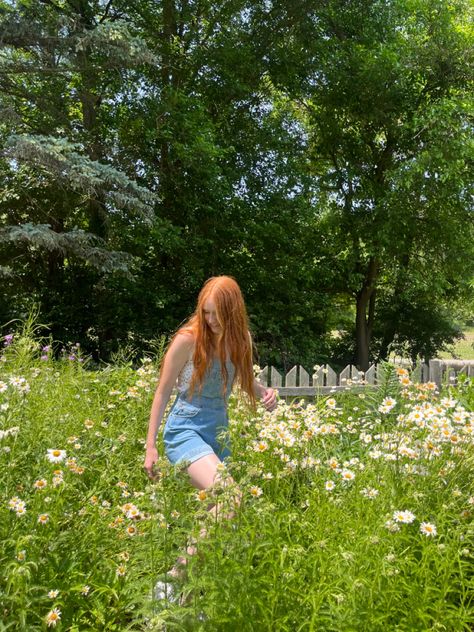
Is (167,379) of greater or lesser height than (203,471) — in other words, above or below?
above

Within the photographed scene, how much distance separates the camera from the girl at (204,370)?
2.72 m

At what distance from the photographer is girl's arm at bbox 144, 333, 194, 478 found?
2652 mm

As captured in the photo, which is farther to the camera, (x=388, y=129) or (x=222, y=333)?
(x=388, y=129)

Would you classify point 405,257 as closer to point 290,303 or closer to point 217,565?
point 290,303

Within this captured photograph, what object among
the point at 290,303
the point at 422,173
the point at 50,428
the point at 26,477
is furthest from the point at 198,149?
the point at 26,477

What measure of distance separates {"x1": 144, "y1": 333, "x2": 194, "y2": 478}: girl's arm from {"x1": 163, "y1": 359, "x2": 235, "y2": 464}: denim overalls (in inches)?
4.1

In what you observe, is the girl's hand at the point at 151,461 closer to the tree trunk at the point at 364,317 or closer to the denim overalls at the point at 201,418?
the denim overalls at the point at 201,418

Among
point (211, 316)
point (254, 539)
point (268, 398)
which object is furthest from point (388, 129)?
point (254, 539)

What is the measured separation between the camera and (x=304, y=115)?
13.6 meters

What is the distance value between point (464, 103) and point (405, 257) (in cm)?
352

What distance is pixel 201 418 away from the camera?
278 centimetres

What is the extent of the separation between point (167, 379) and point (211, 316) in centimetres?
36

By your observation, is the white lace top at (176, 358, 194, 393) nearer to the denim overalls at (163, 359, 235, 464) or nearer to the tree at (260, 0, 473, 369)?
the denim overalls at (163, 359, 235, 464)

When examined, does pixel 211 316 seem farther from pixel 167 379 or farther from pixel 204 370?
pixel 167 379
